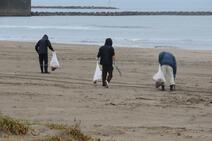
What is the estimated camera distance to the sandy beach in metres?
9.19

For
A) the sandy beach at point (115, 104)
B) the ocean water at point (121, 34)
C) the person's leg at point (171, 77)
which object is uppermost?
the ocean water at point (121, 34)

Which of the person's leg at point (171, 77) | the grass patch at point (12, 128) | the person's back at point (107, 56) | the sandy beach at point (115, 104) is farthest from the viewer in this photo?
the person's back at point (107, 56)

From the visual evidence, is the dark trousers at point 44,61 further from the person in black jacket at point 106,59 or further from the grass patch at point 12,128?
the grass patch at point 12,128

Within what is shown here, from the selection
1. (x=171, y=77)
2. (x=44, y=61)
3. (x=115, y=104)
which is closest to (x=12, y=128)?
(x=115, y=104)

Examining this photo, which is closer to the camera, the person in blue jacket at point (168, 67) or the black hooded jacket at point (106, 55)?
the person in blue jacket at point (168, 67)

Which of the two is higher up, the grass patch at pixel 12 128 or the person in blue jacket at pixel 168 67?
the person in blue jacket at pixel 168 67

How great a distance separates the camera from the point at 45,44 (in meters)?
19.4

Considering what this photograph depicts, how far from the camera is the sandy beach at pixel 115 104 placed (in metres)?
9.19

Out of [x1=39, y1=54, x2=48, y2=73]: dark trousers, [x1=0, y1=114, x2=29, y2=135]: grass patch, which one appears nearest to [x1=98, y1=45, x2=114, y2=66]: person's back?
[x1=39, y1=54, x2=48, y2=73]: dark trousers

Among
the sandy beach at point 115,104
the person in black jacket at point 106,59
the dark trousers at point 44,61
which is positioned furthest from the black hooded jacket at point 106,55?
the dark trousers at point 44,61

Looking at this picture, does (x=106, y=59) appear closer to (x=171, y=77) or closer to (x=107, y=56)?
(x=107, y=56)

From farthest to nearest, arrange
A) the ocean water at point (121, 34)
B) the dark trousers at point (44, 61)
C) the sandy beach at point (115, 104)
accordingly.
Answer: the ocean water at point (121, 34) < the dark trousers at point (44, 61) < the sandy beach at point (115, 104)

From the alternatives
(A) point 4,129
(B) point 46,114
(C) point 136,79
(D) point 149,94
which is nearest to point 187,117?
(B) point 46,114

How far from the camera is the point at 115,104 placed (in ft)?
41.1
